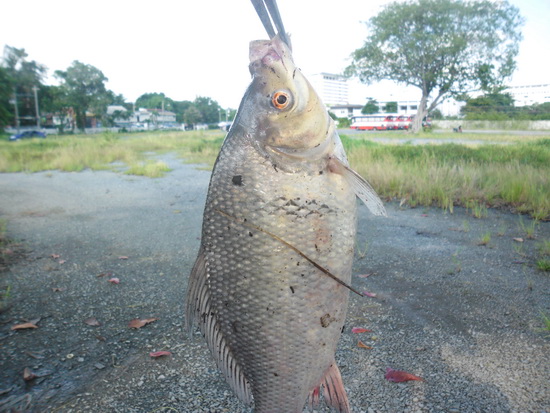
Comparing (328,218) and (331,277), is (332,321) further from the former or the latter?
(328,218)

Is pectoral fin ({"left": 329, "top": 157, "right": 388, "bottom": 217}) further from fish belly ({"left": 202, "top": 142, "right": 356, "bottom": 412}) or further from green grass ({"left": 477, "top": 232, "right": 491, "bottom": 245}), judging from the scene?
green grass ({"left": 477, "top": 232, "right": 491, "bottom": 245})

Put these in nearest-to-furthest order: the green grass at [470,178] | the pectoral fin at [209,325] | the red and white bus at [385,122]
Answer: the pectoral fin at [209,325], the green grass at [470,178], the red and white bus at [385,122]

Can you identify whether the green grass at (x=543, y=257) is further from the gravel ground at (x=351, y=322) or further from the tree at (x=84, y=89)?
the tree at (x=84, y=89)

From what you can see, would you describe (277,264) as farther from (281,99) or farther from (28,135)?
(28,135)

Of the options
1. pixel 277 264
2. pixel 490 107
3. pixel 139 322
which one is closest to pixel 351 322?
pixel 139 322

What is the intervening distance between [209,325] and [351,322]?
7.84ft

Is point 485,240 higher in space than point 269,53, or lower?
lower

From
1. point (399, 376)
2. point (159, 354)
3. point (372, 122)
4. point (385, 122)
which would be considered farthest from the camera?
point (372, 122)

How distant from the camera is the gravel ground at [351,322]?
98.8 inches

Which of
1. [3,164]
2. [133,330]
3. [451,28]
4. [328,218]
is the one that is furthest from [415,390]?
[451,28]

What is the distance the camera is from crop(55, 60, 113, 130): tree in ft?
167

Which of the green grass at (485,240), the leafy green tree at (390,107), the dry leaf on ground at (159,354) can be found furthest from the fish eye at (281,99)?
the leafy green tree at (390,107)

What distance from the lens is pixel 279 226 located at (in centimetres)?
112

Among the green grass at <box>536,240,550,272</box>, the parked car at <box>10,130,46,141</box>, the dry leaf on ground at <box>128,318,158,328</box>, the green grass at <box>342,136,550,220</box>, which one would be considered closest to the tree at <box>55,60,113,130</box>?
the parked car at <box>10,130,46,141</box>
